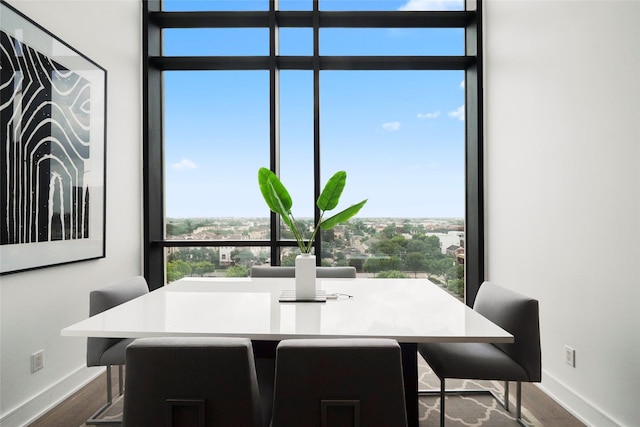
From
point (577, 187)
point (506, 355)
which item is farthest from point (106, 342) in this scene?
point (577, 187)

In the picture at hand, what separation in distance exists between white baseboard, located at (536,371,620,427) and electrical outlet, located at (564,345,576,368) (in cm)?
15

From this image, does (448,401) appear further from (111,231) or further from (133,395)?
(111,231)

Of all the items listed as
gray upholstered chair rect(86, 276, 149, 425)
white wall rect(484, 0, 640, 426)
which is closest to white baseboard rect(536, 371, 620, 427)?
white wall rect(484, 0, 640, 426)

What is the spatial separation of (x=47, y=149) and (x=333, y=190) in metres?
1.65

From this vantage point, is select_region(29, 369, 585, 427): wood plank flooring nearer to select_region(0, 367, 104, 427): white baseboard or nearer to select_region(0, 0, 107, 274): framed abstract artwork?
select_region(0, 367, 104, 427): white baseboard

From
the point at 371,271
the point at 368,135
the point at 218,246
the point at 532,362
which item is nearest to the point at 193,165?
the point at 218,246

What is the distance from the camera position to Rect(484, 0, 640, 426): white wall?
1962mm

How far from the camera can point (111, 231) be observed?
10.4 feet

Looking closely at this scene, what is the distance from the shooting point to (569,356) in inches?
96.6

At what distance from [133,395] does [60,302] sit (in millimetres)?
1632

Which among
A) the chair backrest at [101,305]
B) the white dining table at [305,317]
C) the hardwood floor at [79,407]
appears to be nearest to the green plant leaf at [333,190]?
the white dining table at [305,317]

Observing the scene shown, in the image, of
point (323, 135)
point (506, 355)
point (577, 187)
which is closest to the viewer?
point (506, 355)

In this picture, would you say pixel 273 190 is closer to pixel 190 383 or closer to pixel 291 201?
pixel 291 201

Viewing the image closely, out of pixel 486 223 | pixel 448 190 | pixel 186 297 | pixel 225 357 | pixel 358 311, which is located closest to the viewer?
pixel 225 357
